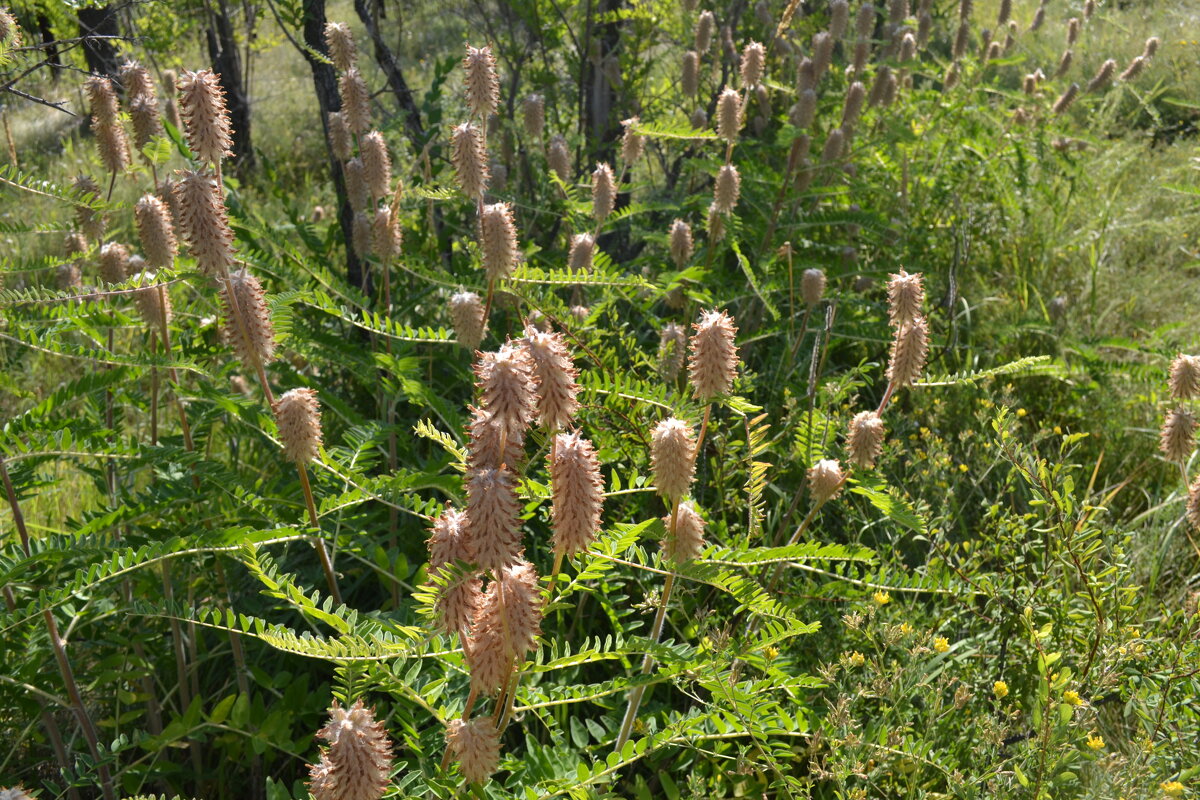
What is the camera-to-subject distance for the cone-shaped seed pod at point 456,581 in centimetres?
130

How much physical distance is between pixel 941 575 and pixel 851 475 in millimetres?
413

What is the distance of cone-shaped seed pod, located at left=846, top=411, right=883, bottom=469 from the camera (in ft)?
7.10

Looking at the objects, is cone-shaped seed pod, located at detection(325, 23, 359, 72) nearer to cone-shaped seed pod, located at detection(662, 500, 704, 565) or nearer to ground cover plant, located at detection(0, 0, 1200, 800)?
ground cover plant, located at detection(0, 0, 1200, 800)

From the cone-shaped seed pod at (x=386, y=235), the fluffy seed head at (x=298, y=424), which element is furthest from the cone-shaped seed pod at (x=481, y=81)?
the fluffy seed head at (x=298, y=424)

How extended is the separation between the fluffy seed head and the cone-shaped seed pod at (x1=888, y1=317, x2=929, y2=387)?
1.25 m

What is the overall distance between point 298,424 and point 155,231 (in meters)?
0.78

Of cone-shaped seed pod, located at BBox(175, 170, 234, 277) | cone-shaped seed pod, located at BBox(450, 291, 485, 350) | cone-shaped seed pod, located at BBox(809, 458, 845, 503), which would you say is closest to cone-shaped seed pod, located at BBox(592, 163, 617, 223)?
cone-shaped seed pod, located at BBox(450, 291, 485, 350)

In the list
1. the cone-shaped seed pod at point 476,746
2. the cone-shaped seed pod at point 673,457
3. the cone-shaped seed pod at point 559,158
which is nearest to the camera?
the cone-shaped seed pod at point 476,746

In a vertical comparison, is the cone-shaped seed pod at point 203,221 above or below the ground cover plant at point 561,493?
above

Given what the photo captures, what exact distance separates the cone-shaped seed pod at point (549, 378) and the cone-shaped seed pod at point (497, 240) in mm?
872

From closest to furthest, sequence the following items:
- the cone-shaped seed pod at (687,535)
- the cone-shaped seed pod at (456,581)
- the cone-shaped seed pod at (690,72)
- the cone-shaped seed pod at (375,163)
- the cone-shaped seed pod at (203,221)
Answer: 1. the cone-shaped seed pod at (456,581)
2. the cone-shaped seed pod at (203,221)
3. the cone-shaped seed pod at (687,535)
4. the cone-shaped seed pod at (375,163)
5. the cone-shaped seed pod at (690,72)

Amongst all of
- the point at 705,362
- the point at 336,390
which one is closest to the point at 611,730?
the point at 705,362

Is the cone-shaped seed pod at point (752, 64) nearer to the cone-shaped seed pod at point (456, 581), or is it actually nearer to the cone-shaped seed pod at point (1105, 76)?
the cone-shaped seed pod at point (456, 581)

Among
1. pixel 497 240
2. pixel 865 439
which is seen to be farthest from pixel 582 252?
pixel 865 439
